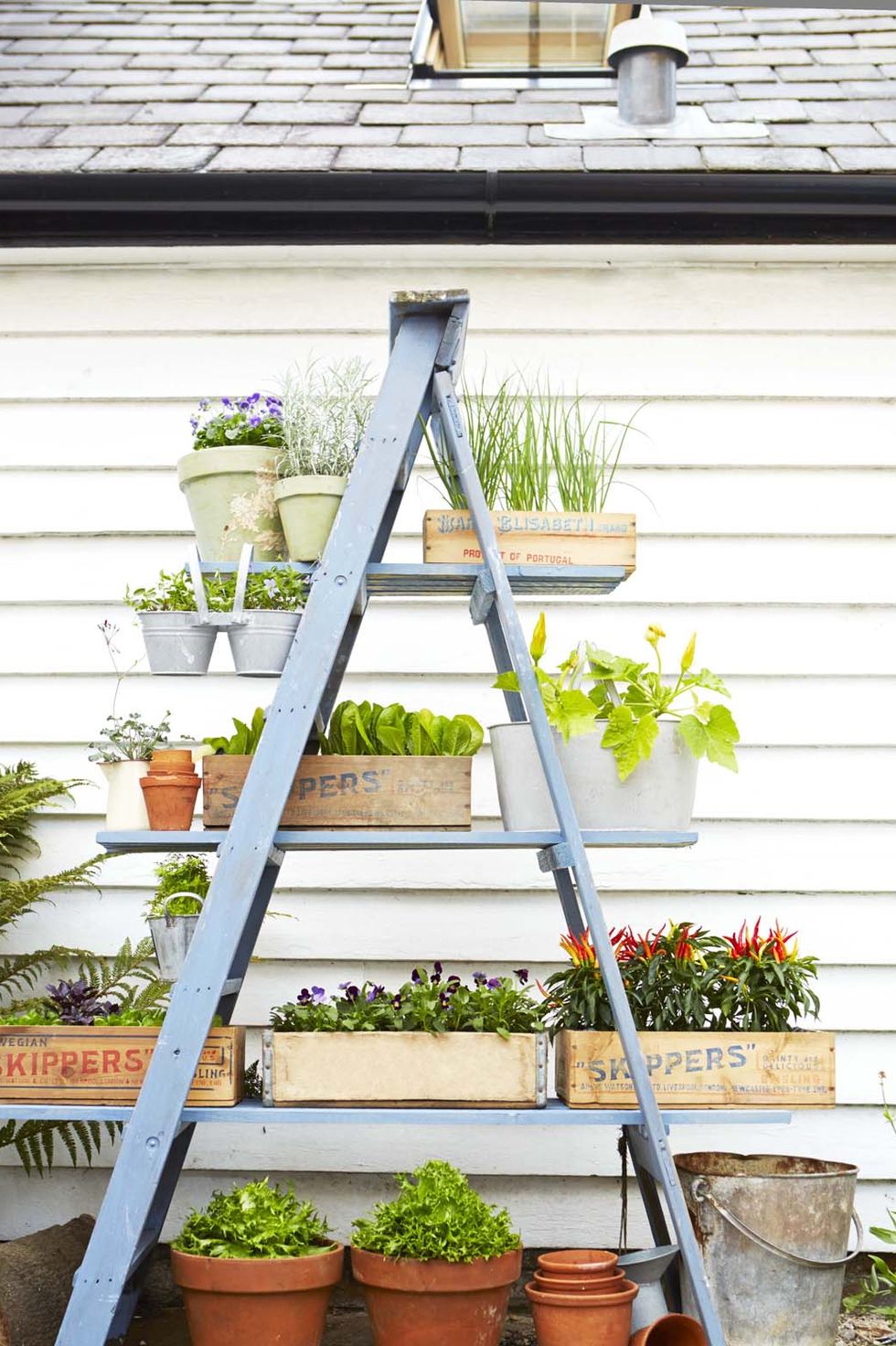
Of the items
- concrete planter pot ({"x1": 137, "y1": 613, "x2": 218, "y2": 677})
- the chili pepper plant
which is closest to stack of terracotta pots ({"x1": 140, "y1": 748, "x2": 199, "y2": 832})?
concrete planter pot ({"x1": 137, "y1": 613, "x2": 218, "y2": 677})

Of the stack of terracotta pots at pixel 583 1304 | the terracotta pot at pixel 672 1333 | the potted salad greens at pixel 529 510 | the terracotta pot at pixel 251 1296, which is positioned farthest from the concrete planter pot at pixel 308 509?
the terracotta pot at pixel 672 1333

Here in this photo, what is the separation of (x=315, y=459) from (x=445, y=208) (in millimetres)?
1279

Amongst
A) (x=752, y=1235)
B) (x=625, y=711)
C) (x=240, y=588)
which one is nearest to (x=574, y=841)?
(x=625, y=711)

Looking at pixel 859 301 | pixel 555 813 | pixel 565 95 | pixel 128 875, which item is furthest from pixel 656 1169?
pixel 565 95

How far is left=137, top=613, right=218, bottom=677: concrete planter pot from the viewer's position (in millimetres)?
2764

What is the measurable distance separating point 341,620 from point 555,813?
591 mm

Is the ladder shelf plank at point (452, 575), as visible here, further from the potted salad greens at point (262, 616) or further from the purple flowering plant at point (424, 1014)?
the purple flowering plant at point (424, 1014)

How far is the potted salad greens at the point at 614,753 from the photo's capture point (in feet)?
8.82

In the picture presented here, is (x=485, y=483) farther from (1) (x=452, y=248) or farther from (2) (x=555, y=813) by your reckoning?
(1) (x=452, y=248)

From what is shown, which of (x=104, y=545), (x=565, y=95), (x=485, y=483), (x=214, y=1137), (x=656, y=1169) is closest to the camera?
(x=656, y=1169)

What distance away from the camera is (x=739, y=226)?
3.85 metres

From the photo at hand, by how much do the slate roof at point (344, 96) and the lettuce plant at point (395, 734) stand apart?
5.56 feet

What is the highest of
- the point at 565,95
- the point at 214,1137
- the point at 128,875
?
the point at 565,95

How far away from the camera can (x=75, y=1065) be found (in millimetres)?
2705
